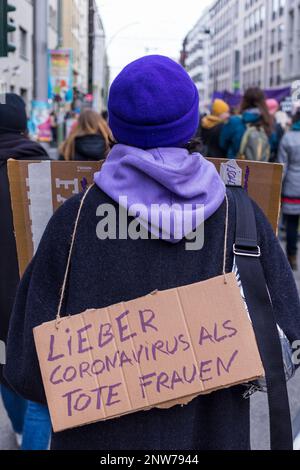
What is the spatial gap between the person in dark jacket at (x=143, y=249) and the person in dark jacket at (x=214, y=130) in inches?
234

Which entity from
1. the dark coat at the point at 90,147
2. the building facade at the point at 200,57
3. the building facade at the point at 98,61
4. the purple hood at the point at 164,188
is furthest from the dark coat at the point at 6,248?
the building facade at the point at 200,57

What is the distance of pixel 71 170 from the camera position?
1.93 meters

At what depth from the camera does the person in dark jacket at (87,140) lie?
502 centimetres

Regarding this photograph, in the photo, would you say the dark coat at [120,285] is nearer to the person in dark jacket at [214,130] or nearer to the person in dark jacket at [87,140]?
the person in dark jacket at [87,140]

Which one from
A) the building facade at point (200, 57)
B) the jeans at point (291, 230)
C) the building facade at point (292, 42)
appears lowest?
the jeans at point (291, 230)

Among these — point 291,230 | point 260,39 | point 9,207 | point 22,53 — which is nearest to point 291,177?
point 291,230

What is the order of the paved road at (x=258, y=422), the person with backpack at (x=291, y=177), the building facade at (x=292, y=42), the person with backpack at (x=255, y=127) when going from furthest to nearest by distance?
the building facade at (x=292, y=42), the person with backpack at (x=255, y=127), the person with backpack at (x=291, y=177), the paved road at (x=258, y=422)

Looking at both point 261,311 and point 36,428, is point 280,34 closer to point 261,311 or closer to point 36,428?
point 36,428

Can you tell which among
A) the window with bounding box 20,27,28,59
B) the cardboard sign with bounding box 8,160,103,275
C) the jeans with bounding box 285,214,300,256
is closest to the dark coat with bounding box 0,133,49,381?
the cardboard sign with bounding box 8,160,103,275

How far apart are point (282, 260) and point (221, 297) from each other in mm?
234

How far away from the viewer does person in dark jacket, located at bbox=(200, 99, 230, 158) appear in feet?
26.1
